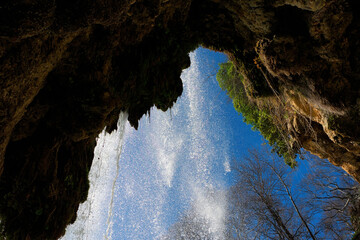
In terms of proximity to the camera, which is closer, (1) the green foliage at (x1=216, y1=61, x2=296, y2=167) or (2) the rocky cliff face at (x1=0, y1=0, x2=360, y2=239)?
(2) the rocky cliff face at (x1=0, y1=0, x2=360, y2=239)

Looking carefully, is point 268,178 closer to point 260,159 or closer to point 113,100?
point 260,159

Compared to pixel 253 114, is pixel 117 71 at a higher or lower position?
lower

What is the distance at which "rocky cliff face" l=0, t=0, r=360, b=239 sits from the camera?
2.25 m

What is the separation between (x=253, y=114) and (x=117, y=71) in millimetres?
7684

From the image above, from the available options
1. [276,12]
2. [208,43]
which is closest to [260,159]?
[208,43]

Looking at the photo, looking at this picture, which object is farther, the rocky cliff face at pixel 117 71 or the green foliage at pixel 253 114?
the green foliage at pixel 253 114

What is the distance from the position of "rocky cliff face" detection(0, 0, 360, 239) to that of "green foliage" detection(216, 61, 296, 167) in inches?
110

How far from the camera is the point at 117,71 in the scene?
15.9 ft

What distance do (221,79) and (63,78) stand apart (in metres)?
8.74

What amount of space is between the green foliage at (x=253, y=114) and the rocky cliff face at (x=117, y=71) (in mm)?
2788

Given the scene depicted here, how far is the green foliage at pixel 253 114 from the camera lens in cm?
925

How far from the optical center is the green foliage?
9246 millimetres

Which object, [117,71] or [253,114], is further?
[253,114]

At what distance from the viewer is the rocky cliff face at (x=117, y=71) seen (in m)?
2.25
